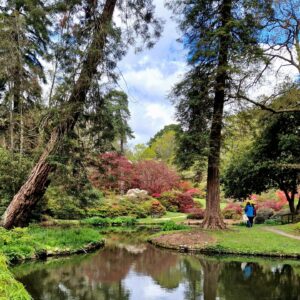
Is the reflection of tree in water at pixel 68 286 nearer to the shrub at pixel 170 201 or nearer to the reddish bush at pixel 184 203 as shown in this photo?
the shrub at pixel 170 201

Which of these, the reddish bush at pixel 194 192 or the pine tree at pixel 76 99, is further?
the reddish bush at pixel 194 192

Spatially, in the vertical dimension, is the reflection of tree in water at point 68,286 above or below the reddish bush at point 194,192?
below

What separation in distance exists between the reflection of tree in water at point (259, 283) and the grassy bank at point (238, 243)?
5.46ft

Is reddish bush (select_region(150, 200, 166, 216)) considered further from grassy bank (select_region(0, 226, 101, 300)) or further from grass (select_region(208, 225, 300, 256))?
grassy bank (select_region(0, 226, 101, 300))

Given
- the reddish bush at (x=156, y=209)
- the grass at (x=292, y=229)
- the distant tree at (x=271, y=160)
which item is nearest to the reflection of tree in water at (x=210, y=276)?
the grass at (x=292, y=229)

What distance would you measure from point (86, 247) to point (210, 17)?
419 inches

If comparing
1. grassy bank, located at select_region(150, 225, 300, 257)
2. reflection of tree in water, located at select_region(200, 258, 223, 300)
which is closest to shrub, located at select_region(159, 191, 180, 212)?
grassy bank, located at select_region(150, 225, 300, 257)

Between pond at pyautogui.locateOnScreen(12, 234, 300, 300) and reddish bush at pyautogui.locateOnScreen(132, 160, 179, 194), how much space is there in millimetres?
21425

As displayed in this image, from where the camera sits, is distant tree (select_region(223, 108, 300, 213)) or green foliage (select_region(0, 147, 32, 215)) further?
distant tree (select_region(223, 108, 300, 213))

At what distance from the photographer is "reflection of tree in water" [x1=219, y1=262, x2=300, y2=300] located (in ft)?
24.0

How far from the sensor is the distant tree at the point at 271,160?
17703 mm

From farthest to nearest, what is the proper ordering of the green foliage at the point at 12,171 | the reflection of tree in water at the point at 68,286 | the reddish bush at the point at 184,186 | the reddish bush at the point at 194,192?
1. the reddish bush at the point at 184,186
2. the reddish bush at the point at 194,192
3. the green foliage at the point at 12,171
4. the reflection of tree in water at the point at 68,286

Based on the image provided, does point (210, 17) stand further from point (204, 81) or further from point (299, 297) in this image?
point (299, 297)

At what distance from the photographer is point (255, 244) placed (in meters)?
12.4
